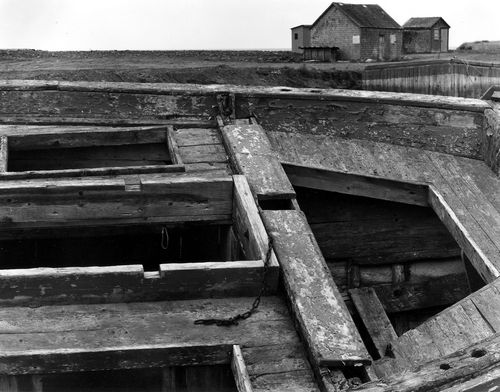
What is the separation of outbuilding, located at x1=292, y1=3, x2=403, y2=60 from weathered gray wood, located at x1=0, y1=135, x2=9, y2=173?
149ft

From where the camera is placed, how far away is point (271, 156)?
21.5 feet

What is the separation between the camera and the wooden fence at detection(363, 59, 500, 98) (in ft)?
77.6

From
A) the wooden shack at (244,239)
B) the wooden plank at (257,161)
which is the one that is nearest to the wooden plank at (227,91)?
the wooden shack at (244,239)

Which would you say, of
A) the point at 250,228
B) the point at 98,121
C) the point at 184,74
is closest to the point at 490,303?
the point at 250,228

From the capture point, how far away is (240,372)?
12.3 ft

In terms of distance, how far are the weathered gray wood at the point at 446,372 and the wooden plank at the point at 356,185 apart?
3679 mm

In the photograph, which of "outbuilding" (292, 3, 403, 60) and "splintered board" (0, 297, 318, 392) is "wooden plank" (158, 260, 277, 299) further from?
"outbuilding" (292, 3, 403, 60)

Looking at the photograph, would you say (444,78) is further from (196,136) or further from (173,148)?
(173,148)

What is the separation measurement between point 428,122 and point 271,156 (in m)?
1.73

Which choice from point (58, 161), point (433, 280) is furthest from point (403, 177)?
point (58, 161)

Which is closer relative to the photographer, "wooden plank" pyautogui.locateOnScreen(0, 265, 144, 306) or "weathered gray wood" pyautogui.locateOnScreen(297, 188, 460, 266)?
"wooden plank" pyautogui.locateOnScreen(0, 265, 144, 306)

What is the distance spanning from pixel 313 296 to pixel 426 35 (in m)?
57.6

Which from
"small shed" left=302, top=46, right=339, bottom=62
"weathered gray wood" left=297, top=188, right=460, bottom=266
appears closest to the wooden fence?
"weathered gray wood" left=297, top=188, right=460, bottom=266

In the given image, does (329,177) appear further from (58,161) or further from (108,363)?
(108,363)
